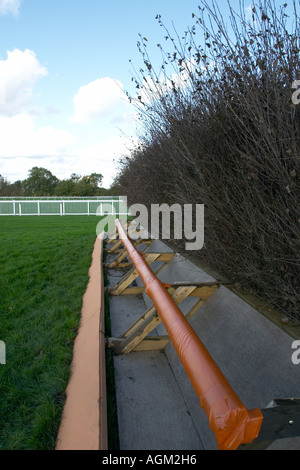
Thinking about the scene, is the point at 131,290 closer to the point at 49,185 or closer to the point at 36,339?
the point at 36,339

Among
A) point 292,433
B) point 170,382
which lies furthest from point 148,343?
point 292,433

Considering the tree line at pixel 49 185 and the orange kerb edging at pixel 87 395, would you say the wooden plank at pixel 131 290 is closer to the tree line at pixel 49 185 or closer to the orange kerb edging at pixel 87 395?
the orange kerb edging at pixel 87 395

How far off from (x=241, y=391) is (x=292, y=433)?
64 centimetres

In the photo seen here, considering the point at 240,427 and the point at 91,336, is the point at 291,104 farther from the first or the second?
the point at 91,336

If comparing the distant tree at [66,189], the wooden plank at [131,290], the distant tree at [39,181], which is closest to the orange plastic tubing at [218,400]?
the wooden plank at [131,290]

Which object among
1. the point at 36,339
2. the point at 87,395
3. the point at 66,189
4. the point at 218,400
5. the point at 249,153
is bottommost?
the point at 36,339

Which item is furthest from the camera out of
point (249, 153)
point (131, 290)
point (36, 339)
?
point (131, 290)

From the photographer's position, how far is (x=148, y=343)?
3.24 meters

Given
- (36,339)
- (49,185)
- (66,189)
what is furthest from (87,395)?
(49,185)

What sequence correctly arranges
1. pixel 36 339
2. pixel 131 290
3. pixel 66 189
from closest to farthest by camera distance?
pixel 36 339
pixel 131 290
pixel 66 189

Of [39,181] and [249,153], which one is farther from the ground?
[39,181]

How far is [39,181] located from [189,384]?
7362cm

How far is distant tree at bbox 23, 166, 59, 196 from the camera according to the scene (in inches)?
2702

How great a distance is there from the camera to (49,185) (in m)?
70.6
